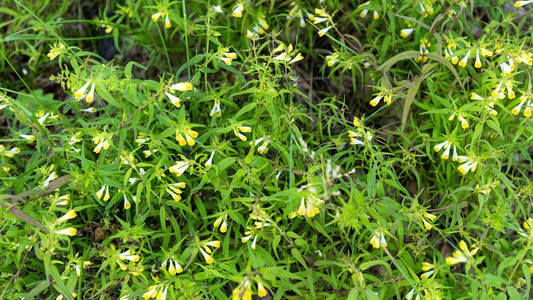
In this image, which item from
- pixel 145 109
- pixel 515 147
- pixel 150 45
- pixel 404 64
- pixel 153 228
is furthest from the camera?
pixel 150 45

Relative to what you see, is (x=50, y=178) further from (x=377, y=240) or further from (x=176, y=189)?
(x=377, y=240)

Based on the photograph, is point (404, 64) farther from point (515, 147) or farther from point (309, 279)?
point (309, 279)

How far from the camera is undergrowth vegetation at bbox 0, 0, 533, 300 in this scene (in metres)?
2.29

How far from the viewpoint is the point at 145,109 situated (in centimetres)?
257

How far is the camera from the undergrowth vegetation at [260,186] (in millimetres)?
2285

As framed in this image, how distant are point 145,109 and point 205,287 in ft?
3.48

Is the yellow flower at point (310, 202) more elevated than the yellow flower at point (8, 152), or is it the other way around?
the yellow flower at point (310, 202)

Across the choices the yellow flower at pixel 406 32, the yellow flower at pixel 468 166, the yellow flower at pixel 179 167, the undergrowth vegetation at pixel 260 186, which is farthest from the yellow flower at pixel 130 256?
the yellow flower at pixel 406 32

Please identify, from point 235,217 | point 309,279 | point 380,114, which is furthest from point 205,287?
point 380,114

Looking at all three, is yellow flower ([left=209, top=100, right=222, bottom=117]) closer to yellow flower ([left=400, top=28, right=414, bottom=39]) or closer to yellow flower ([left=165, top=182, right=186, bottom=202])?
yellow flower ([left=165, top=182, right=186, bottom=202])

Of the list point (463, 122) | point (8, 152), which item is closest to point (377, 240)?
point (463, 122)

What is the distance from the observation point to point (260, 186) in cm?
257

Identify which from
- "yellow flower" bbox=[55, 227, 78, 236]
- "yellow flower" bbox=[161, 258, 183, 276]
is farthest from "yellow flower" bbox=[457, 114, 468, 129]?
"yellow flower" bbox=[55, 227, 78, 236]

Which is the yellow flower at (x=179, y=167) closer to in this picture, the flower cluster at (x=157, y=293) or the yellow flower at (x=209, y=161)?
the yellow flower at (x=209, y=161)
